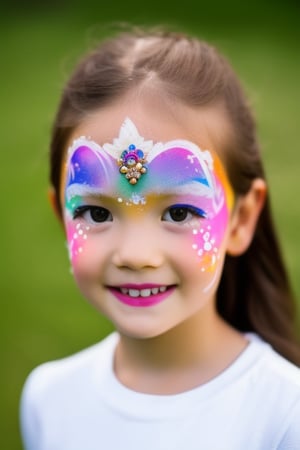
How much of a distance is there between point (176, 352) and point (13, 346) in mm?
2136

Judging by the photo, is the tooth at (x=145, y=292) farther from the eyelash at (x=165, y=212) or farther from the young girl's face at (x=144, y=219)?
the eyelash at (x=165, y=212)

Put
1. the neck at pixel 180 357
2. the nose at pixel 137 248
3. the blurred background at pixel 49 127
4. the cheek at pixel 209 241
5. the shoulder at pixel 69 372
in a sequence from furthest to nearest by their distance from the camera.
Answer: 1. the blurred background at pixel 49 127
2. the shoulder at pixel 69 372
3. the neck at pixel 180 357
4. the cheek at pixel 209 241
5. the nose at pixel 137 248

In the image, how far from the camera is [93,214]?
2.45 metres

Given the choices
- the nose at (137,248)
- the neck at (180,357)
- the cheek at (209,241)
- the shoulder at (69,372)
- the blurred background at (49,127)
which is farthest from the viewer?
the blurred background at (49,127)

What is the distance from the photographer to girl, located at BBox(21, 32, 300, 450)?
2.35 metres

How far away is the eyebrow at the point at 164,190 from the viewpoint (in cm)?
234

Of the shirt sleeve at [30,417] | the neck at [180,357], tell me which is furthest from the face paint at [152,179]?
the shirt sleeve at [30,417]

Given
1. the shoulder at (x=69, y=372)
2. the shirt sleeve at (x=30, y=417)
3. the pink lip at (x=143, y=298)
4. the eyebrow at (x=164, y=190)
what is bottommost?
the shirt sleeve at (x=30, y=417)

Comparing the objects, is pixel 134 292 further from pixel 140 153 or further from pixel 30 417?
pixel 30 417

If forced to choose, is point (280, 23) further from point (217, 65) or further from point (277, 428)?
point (277, 428)

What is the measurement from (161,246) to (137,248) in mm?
71

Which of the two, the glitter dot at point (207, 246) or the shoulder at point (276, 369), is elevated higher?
the glitter dot at point (207, 246)

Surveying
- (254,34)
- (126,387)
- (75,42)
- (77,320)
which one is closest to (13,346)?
(77,320)

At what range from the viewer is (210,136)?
96.4 inches
